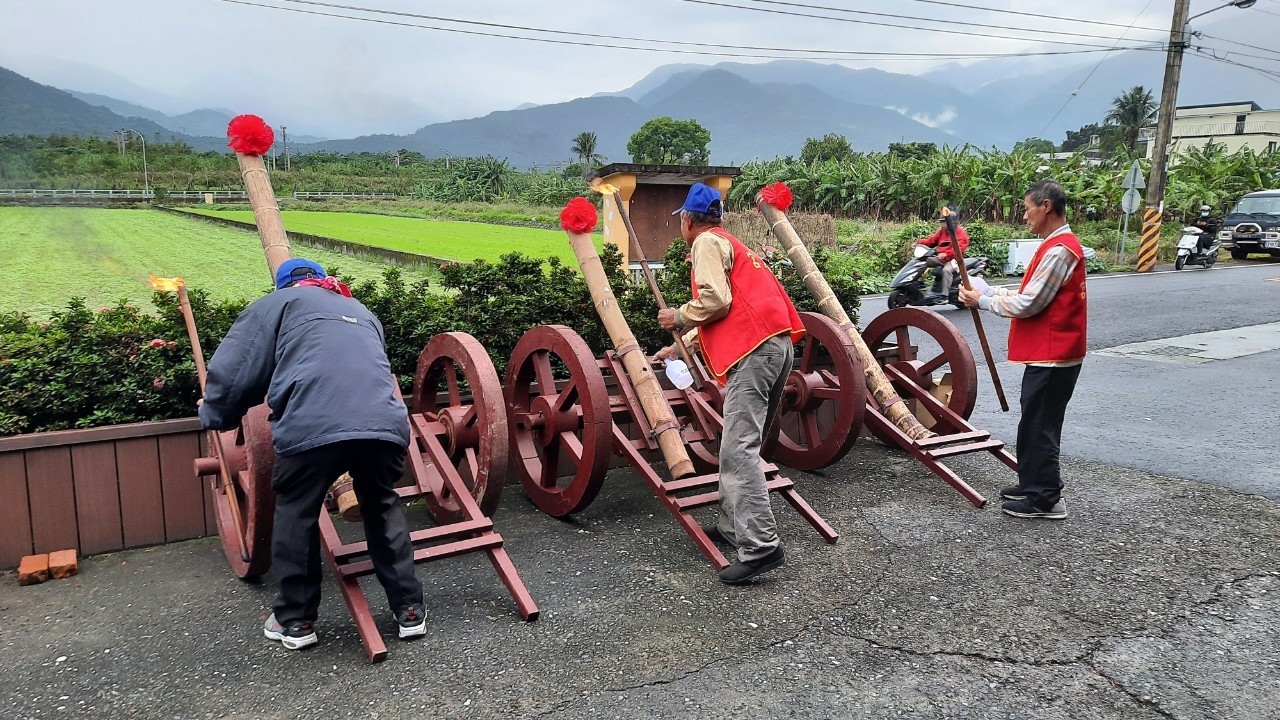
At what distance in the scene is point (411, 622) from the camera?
10.4 ft

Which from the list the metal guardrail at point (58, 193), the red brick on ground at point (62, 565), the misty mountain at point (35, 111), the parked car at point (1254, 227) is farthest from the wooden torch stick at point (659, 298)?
the parked car at point (1254, 227)

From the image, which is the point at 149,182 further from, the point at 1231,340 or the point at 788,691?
the point at 1231,340

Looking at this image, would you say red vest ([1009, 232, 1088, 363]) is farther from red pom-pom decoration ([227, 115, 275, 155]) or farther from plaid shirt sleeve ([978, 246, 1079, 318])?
red pom-pom decoration ([227, 115, 275, 155])

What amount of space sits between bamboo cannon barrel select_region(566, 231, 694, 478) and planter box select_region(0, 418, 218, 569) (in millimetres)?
2140

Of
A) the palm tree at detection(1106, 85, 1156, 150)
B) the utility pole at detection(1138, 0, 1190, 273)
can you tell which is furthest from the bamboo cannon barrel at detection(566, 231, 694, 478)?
the palm tree at detection(1106, 85, 1156, 150)

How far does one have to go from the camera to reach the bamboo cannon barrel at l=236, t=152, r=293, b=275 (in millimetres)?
4203

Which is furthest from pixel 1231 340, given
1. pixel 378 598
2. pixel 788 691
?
pixel 378 598

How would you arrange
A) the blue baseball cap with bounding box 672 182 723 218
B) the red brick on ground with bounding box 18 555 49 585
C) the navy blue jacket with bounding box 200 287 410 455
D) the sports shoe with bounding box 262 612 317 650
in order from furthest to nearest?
the blue baseball cap with bounding box 672 182 723 218 < the red brick on ground with bounding box 18 555 49 585 < the sports shoe with bounding box 262 612 317 650 < the navy blue jacket with bounding box 200 287 410 455

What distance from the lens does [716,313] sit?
3.79m

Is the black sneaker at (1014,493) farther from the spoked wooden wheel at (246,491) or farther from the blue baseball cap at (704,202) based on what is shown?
the spoked wooden wheel at (246,491)

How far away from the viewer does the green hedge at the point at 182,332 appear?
159 inches

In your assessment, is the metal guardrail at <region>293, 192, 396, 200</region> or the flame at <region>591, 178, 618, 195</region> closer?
the flame at <region>591, 178, 618, 195</region>

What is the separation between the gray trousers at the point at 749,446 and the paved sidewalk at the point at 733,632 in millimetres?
239

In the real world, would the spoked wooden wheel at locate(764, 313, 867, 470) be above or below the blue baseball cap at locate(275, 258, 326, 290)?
below
